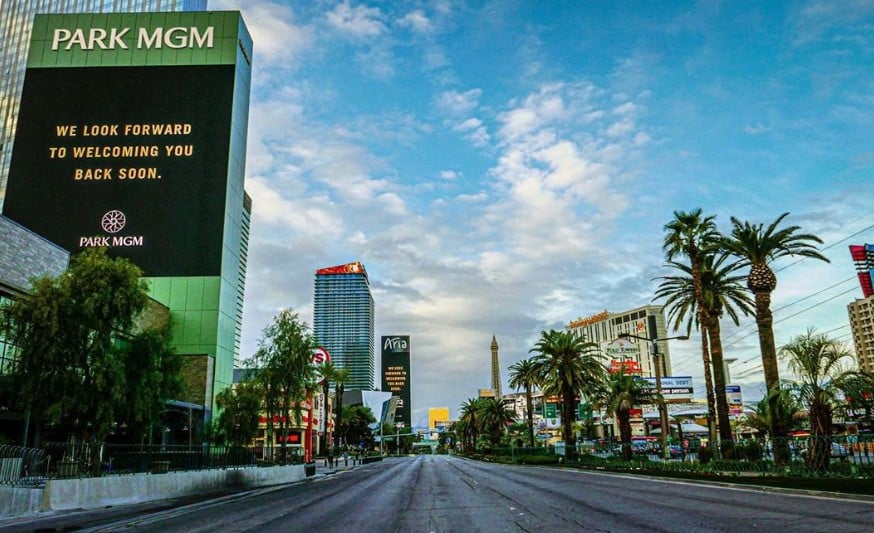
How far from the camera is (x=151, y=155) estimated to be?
60250 millimetres

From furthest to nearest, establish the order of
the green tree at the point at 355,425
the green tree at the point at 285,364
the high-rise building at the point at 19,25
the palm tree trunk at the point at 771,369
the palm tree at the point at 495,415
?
the green tree at the point at 355,425 < the high-rise building at the point at 19,25 < the palm tree at the point at 495,415 < the green tree at the point at 285,364 < the palm tree trunk at the point at 771,369

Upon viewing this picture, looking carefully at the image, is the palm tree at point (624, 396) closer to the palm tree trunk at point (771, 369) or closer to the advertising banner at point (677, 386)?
the palm tree trunk at point (771, 369)

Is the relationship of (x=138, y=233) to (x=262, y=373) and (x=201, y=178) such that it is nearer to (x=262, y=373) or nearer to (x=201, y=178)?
(x=201, y=178)

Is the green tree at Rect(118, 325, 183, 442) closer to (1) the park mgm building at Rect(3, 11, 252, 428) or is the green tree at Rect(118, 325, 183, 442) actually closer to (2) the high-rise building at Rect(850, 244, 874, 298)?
(1) the park mgm building at Rect(3, 11, 252, 428)

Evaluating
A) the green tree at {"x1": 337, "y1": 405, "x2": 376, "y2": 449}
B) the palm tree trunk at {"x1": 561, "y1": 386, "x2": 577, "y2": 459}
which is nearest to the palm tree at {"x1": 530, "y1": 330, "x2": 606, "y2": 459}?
the palm tree trunk at {"x1": 561, "y1": 386, "x2": 577, "y2": 459}

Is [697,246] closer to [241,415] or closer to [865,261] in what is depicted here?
[241,415]

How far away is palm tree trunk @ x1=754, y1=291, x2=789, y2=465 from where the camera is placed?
1130 inches

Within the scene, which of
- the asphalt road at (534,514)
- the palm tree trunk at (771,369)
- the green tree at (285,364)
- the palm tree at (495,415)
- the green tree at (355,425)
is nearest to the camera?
the asphalt road at (534,514)

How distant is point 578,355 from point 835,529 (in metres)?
43.6

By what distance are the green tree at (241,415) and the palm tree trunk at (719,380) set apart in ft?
104

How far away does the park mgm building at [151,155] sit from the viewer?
57688 mm

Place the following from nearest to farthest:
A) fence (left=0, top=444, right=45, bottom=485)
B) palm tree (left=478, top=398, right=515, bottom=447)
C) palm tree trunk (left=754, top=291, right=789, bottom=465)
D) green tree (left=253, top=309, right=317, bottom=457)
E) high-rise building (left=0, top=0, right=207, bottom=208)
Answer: fence (left=0, top=444, right=45, bottom=485)
palm tree trunk (left=754, top=291, right=789, bottom=465)
green tree (left=253, top=309, right=317, bottom=457)
palm tree (left=478, top=398, right=515, bottom=447)
high-rise building (left=0, top=0, right=207, bottom=208)

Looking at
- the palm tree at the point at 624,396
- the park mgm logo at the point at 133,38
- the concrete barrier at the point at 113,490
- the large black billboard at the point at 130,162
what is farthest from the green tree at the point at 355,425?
the concrete barrier at the point at 113,490

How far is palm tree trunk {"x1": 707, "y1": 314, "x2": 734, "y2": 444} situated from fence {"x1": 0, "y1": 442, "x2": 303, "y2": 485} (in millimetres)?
28109
